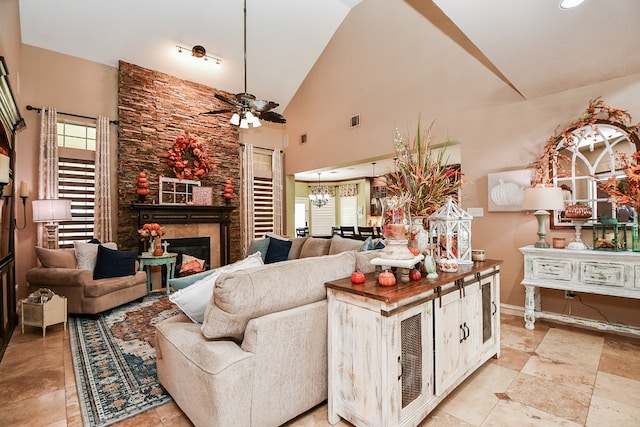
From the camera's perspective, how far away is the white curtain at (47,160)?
14.2 ft

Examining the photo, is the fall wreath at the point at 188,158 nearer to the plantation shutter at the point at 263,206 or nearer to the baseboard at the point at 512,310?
the plantation shutter at the point at 263,206

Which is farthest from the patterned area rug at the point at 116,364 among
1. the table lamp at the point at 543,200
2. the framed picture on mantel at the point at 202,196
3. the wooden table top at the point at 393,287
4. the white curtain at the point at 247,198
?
the table lamp at the point at 543,200

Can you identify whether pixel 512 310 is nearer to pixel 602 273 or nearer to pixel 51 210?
pixel 602 273

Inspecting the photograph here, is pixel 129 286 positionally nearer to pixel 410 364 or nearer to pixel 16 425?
pixel 16 425

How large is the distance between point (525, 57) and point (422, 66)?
180 centimetres

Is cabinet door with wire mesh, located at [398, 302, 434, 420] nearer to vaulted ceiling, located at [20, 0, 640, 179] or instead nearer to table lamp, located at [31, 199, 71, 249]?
vaulted ceiling, located at [20, 0, 640, 179]

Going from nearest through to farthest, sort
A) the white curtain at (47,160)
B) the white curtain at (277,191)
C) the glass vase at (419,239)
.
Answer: the glass vase at (419,239)
the white curtain at (47,160)
the white curtain at (277,191)

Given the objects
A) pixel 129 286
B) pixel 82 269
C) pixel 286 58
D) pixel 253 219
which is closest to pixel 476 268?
pixel 129 286

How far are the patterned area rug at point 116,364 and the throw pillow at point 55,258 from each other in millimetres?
666

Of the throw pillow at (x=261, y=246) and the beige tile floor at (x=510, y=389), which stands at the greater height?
the throw pillow at (x=261, y=246)

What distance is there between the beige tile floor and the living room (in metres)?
0.95

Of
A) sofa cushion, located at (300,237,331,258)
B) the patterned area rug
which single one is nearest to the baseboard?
sofa cushion, located at (300,237,331,258)

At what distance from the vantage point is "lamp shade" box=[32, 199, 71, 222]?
3.83 m

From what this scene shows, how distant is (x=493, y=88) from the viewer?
3.96 metres
